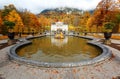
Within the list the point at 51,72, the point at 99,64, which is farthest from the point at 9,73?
the point at 99,64

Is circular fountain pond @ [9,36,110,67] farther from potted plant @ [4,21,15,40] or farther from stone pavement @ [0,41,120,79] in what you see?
potted plant @ [4,21,15,40]

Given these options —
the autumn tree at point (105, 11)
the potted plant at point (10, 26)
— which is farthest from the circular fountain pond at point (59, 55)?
the autumn tree at point (105, 11)

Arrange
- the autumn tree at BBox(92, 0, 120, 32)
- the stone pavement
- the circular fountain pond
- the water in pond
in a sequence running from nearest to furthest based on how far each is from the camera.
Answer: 1. the stone pavement
2. the circular fountain pond
3. the water in pond
4. the autumn tree at BBox(92, 0, 120, 32)

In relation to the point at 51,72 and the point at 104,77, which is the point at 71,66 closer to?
the point at 51,72

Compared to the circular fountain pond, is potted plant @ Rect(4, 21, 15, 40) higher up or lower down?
higher up

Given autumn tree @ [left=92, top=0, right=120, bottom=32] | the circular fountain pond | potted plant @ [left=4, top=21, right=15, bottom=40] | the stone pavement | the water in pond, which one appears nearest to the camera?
the stone pavement

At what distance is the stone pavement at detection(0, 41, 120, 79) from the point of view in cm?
740

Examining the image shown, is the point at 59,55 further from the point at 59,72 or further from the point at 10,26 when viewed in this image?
the point at 10,26

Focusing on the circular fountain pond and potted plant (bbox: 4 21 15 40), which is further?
potted plant (bbox: 4 21 15 40)

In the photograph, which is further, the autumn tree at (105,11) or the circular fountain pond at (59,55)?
the autumn tree at (105,11)

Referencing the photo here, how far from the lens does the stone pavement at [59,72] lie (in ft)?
24.3

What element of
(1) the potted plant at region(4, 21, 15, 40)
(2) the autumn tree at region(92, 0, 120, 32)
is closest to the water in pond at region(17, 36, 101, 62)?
(1) the potted plant at region(4, 21, 15, 40)

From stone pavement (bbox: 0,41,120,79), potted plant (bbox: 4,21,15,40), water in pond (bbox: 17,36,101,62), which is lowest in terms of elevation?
water in pond (bbox: 17,36,101,62)

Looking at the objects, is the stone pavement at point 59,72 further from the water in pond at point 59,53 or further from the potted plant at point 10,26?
the potted plant at point 10,26
